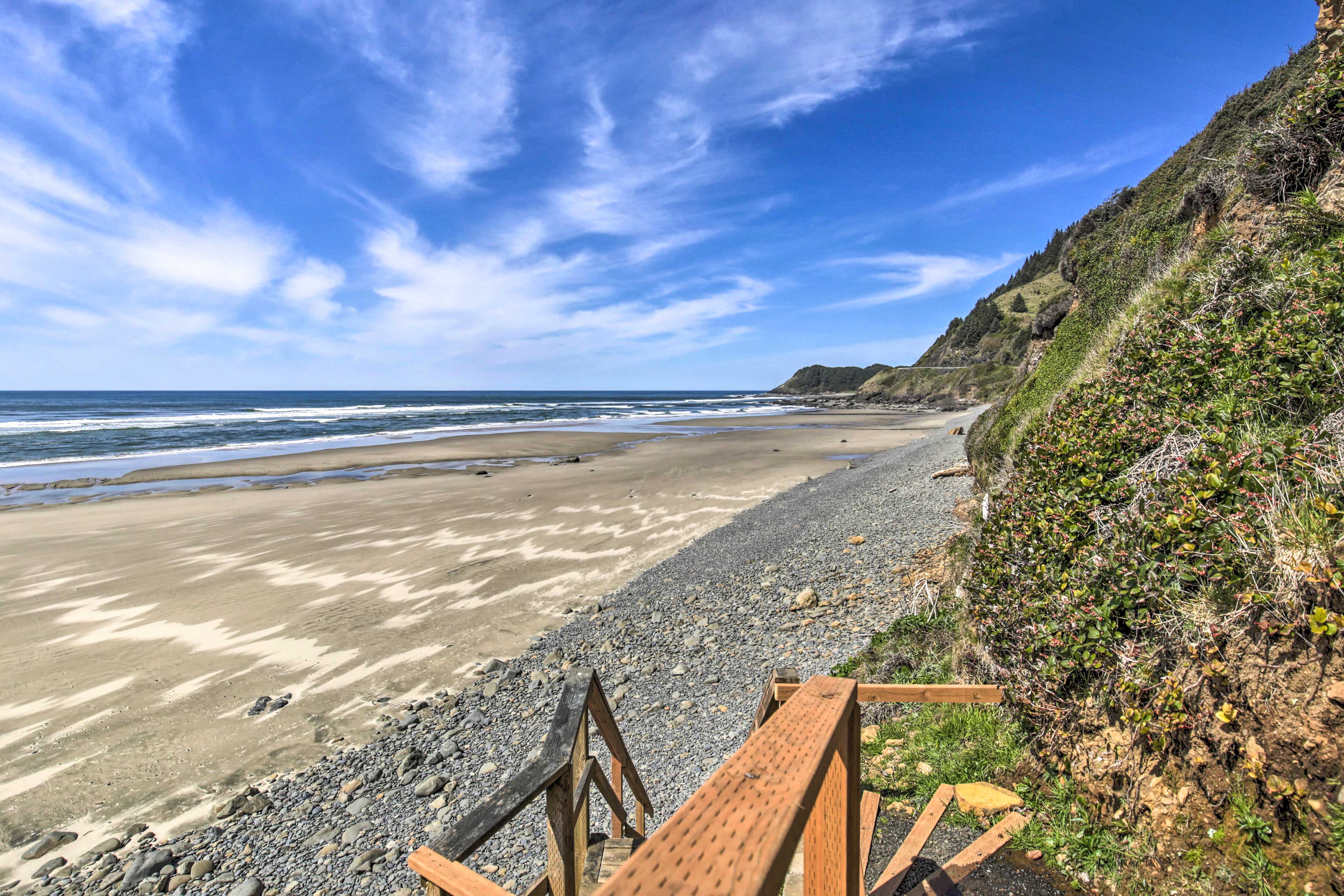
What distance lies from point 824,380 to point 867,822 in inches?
5980

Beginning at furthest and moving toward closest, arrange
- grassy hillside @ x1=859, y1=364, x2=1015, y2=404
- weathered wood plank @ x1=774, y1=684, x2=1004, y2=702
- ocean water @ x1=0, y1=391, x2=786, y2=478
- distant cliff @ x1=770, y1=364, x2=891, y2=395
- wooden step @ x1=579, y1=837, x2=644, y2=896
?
distant cliff @ x1=770, y1=364, x2=891, y2=395 < grassy hillside @ x1=859, y1=364, x2=1015, y2=404 < ocean water @ x1=0, y1=391, x2=786, y2=478 < weathered wood plank @ x1=774, y1=684, x2=1004, y2=702 < wooden step @ x1=579, y1=837, x2=644, y2=896

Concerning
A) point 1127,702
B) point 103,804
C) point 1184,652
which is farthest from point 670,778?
point 103,804

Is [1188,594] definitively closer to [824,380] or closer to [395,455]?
[395,455]

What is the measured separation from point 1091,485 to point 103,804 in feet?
29.2

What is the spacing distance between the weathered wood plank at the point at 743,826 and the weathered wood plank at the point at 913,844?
8.59ft

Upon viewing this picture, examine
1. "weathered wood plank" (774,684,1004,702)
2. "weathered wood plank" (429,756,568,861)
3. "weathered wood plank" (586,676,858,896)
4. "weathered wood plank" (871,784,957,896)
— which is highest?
"weathered wood plank" (586,676,858,896)

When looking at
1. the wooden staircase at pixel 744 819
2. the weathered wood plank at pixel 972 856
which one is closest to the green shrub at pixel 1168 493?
the weathered wood plank at pixel 972 856

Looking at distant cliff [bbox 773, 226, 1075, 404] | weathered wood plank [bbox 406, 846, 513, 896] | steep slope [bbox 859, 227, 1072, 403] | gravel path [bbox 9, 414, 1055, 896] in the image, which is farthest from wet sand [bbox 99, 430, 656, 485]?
steep slope [bbox 859, 227, 1072, 403]

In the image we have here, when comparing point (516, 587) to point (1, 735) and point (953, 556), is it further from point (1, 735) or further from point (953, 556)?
point (953, 556)

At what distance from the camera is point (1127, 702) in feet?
10.1

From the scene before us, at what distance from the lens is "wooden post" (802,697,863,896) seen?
171cm

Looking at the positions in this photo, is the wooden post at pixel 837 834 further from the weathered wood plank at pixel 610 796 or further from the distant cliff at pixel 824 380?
the distant cliff at pixel 824 380

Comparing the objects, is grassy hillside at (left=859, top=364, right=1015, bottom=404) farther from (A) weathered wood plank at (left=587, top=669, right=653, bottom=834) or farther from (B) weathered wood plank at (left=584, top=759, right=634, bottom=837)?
(B) weathered wood plank at (left=584, top=759, right=634, bottom=837)

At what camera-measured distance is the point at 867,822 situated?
Answer: 3656 mm
